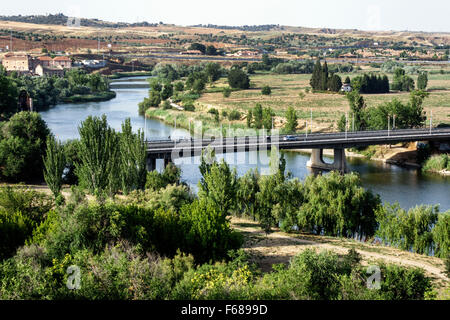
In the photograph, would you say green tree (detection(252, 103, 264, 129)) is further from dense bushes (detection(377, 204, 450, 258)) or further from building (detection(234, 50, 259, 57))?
building (detection(234, 50, 259, 57))

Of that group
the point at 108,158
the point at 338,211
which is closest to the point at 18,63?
the point at 108,158

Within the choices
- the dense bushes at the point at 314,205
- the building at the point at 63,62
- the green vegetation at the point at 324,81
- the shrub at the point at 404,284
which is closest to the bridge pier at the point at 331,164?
the dense bushes at the point at 314,205

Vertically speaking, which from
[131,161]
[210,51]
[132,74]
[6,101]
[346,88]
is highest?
[210,51]

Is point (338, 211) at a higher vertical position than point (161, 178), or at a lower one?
lower

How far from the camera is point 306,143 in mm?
42125

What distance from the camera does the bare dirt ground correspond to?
63.4 ft

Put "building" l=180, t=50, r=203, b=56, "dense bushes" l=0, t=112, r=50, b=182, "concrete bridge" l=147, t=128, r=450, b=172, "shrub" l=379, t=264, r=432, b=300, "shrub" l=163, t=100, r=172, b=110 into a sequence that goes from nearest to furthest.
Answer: "shrub" l=379, t=264, r=432, b=300 → "dense bushes" l=0, t=112, r=50, b=182 → "concrete bridge" l=147, t=128, r=450, b=172 → "shrub" l=163, t=100, r=172, b=110 → "building" l=180, t=50, r=203, b=56

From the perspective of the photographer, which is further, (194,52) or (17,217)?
(194,52)

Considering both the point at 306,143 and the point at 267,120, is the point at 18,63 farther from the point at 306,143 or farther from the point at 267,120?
the point at 306,143

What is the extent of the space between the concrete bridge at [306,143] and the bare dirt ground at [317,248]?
14243 mm

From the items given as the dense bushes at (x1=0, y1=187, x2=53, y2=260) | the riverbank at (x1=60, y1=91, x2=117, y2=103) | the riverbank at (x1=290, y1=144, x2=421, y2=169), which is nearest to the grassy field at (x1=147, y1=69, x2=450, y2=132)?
the riverbank at (x1=290, y1=144, x2=421, y2=169)

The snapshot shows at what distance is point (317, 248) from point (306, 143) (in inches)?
842

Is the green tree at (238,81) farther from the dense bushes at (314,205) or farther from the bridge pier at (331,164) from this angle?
the dense bushes at (314,205)

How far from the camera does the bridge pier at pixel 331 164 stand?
139 feet
